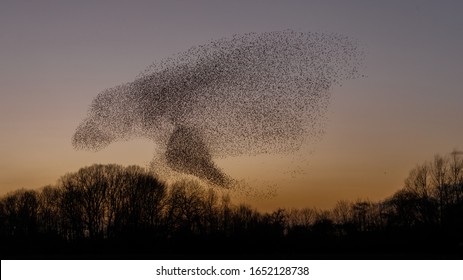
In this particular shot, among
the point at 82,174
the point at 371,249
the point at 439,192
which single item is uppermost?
the point at 82,174

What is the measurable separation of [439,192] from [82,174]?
5720cm

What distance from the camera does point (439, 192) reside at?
82.6 m

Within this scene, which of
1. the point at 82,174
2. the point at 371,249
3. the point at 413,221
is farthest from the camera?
the point at 82,174

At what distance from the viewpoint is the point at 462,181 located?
80.5m

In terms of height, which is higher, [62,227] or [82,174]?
[82,174]

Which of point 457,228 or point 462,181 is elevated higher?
point 462,181

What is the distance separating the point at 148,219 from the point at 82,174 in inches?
573
